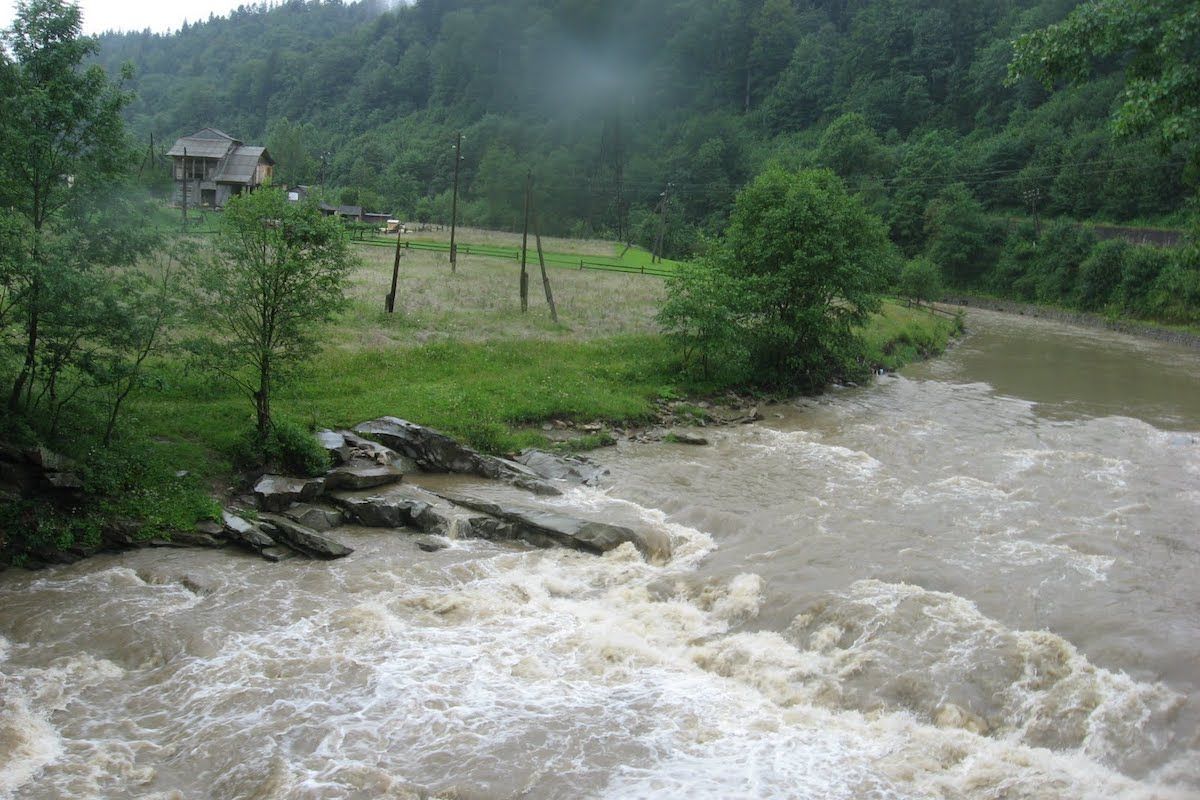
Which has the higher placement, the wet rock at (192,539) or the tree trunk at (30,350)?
the tree trunk at (30,350)

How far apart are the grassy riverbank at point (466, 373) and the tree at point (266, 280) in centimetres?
86

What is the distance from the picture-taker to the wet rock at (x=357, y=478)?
60.7ft

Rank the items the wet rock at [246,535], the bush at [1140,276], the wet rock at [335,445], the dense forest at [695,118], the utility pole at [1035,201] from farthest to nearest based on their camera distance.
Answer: the utility pole at [1035,201] < the dense forest at [695,118] < the bush at [1140,276] < the wet rock at [335,445] < the wet rock at [246,535]

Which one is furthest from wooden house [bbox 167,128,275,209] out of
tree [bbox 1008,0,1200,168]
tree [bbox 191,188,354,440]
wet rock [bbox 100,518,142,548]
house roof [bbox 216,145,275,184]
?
tree [bbox 1008,0,1200,168]

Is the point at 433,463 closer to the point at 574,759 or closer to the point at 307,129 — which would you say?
the point at 574,759

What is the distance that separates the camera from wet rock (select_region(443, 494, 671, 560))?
54.0ft

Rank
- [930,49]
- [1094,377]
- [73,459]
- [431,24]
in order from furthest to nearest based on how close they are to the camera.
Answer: [431,24] → [930,49] → [1094,377] → [73,459]

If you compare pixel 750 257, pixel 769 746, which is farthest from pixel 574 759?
pixel 750 257

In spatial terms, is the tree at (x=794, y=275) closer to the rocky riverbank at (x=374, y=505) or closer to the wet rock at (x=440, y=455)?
the wet rock at (x=440, y=455)

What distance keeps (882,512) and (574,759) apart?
1080 centimetres

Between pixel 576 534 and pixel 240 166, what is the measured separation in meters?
77.9

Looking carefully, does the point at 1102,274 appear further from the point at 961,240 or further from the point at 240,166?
the point at 240,166

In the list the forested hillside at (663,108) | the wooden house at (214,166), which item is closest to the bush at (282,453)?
the forested hillside at (663,108)

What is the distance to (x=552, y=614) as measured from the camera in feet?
45.4
